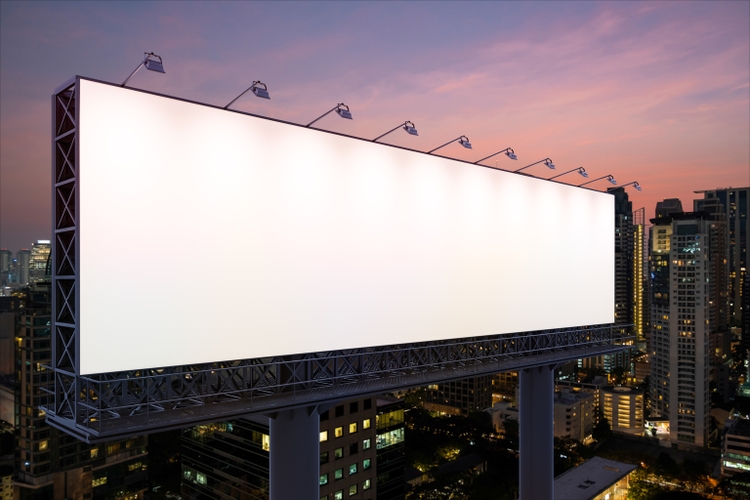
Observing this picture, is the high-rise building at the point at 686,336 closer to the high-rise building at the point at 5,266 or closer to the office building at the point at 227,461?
the office building at the point at 227,461

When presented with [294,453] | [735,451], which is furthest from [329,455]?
[735,451]

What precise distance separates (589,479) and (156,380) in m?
36.2

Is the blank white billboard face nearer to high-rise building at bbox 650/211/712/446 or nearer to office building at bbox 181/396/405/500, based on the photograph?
office building at bbox 181/396/405/500

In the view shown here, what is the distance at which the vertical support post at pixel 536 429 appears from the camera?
15172 mm

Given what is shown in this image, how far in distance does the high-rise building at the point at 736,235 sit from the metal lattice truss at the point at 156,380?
132301mm

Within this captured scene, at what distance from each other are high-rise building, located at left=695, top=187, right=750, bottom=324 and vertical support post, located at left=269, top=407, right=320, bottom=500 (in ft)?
436

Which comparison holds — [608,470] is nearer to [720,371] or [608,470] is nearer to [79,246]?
[79,246]

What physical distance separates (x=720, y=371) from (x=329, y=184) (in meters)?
83.6

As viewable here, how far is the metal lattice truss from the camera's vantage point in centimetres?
711

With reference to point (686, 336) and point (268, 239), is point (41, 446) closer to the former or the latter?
point (268, 239)

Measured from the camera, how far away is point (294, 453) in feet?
30.4

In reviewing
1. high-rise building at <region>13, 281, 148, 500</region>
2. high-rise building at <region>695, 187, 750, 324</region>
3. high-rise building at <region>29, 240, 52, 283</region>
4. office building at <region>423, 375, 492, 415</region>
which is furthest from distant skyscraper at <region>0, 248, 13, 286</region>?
high-rise building at <region>695, 187, 750, 324</region>

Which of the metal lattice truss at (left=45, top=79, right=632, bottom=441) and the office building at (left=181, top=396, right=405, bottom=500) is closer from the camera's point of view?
the metal lattice truss at (left=45, top=79, right=632, bottom=441)

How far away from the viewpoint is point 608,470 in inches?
1490
